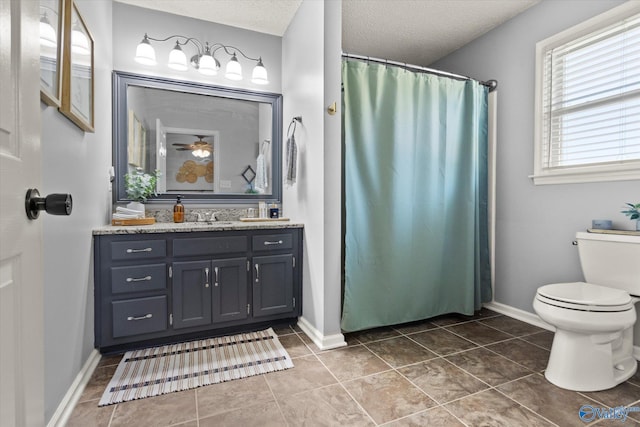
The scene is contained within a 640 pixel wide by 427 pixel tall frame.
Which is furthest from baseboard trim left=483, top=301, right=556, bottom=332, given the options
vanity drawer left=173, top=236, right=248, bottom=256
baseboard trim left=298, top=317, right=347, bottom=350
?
vanity drawer left=173, top=236, right=248, bottom=256

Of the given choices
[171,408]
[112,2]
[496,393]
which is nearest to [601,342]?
[496,393]

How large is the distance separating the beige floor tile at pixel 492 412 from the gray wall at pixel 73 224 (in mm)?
1788

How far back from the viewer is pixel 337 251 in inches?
90.0

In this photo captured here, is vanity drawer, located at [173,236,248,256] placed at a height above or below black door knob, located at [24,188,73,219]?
below

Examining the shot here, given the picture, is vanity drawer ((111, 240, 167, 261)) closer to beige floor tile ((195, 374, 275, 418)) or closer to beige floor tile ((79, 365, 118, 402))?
beige floor tile ((79, 365, 118, 402))

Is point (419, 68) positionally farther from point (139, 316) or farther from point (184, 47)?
point (139, 316)

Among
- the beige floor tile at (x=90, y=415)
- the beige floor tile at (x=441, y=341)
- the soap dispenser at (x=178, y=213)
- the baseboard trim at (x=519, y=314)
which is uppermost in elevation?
the soap dispenser at (x=178, y=213)

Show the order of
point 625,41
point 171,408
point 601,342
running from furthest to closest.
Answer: point 625,41 < point 601,342 < point 171,408

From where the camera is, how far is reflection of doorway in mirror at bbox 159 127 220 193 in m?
2.74

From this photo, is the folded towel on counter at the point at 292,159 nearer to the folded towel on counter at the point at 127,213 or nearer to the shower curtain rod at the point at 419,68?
the shower curtain rod at the point at 419,68

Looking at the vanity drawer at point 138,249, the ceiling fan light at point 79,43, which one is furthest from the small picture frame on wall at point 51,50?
the vanity drawer at point 138,249

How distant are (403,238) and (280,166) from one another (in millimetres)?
1273

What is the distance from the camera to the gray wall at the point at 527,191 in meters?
2.29

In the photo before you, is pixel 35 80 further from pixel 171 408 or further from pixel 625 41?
pixel 625 41
